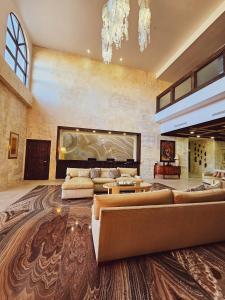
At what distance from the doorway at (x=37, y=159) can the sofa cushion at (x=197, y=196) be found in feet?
22.3

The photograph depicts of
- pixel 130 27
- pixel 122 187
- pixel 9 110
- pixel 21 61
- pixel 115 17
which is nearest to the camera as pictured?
pixel 115 17

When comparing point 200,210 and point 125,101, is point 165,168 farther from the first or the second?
point 200,210

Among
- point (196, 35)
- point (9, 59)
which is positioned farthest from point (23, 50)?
point (196, 35)

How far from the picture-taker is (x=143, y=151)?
893 cm

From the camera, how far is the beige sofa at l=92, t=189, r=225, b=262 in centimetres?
180

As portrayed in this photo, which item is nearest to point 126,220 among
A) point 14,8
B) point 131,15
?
point 131,15

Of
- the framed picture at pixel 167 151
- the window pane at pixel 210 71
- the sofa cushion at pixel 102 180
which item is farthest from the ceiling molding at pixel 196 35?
the sofa cushion at pixel 102 180

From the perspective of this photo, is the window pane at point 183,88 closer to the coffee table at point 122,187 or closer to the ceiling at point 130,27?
the ceiling at point 130,27

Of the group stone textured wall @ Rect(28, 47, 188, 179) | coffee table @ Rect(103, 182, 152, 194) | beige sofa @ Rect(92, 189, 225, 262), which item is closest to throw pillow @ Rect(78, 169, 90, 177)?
coffee table @ Rect(103, 182, 152, 194)

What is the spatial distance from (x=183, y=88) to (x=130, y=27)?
10.8 feet

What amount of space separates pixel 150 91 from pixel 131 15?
13.8 feet

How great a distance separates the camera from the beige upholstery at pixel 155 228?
1793 mm

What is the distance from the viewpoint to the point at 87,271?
67.2 inches

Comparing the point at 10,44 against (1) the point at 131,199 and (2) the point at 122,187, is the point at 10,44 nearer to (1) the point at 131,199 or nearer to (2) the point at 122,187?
(2) the point at 122,187
